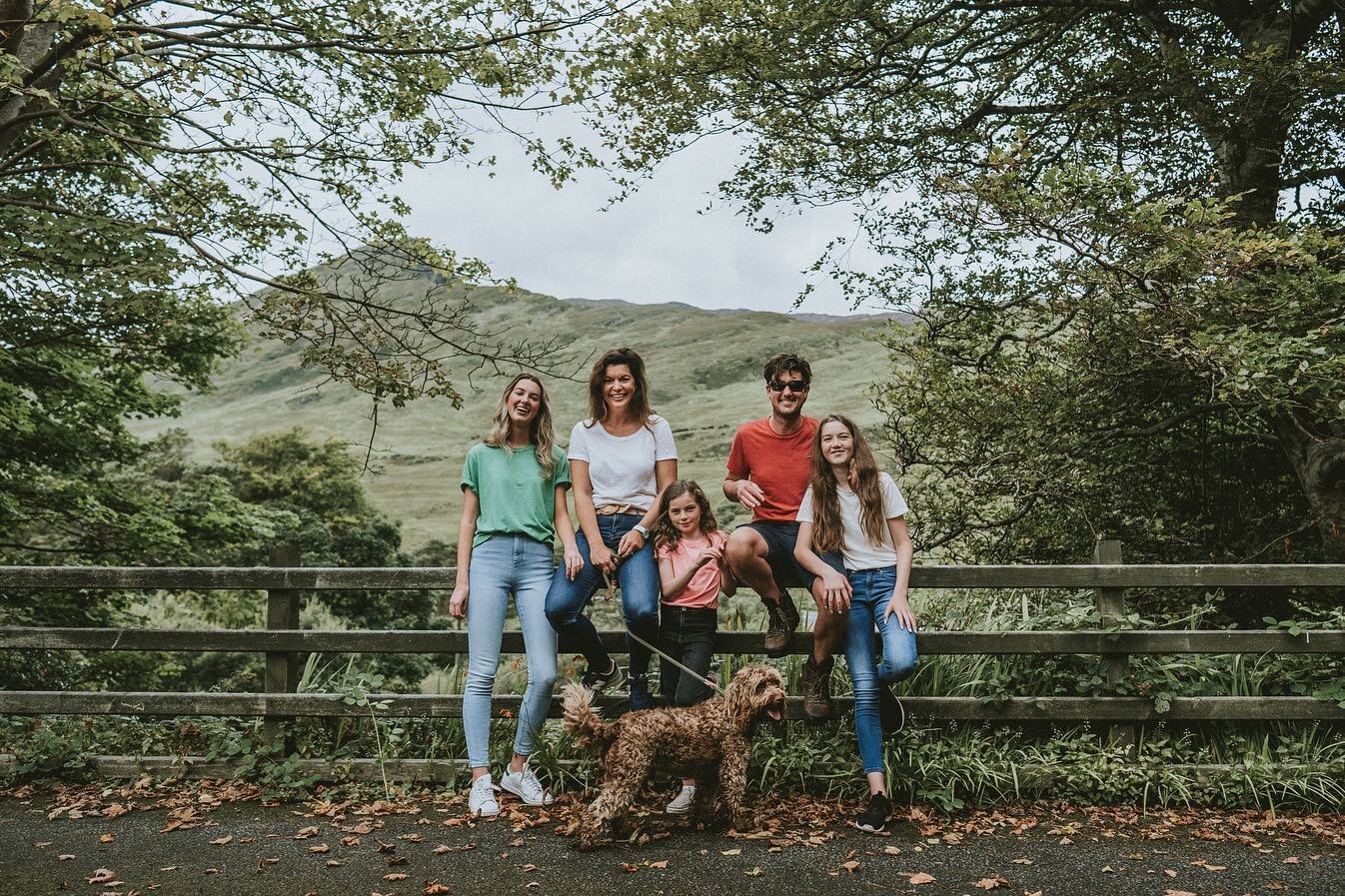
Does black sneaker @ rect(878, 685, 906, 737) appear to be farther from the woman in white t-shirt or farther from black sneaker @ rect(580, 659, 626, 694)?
black sneaker @ rect(580, 659, 626, 694)

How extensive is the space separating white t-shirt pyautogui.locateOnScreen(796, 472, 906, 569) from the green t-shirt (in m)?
1.41

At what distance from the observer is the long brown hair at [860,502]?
4.73 metres

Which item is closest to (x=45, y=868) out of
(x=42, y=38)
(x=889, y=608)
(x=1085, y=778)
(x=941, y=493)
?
(x=889, y=608)

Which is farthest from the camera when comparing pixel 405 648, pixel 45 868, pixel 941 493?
pixel 941 493

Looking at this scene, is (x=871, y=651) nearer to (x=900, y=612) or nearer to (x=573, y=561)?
(x=900, y=612)

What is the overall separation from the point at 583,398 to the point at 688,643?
3964 cm

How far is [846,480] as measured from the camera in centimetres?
482

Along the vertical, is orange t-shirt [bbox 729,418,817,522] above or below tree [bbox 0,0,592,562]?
below

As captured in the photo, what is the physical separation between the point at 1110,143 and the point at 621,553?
7684mm

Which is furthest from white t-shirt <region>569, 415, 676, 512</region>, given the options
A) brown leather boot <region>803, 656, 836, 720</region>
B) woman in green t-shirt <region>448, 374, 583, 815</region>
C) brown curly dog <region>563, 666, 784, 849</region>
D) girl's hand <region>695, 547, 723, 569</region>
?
brown leather boot <region>803, 656, 836, 720</region>

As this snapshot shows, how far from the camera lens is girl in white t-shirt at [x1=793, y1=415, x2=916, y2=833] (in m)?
4.64

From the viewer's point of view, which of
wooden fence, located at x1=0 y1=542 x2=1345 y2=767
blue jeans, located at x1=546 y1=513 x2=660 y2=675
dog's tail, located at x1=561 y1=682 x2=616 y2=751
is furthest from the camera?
wooden fence, located at x1=0 y1=542 x2=1345 y2=767

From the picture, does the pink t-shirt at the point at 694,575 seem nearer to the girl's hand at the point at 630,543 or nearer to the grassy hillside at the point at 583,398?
the girl's hand at the point at 630,543

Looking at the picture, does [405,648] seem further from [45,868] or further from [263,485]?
[263,485]
